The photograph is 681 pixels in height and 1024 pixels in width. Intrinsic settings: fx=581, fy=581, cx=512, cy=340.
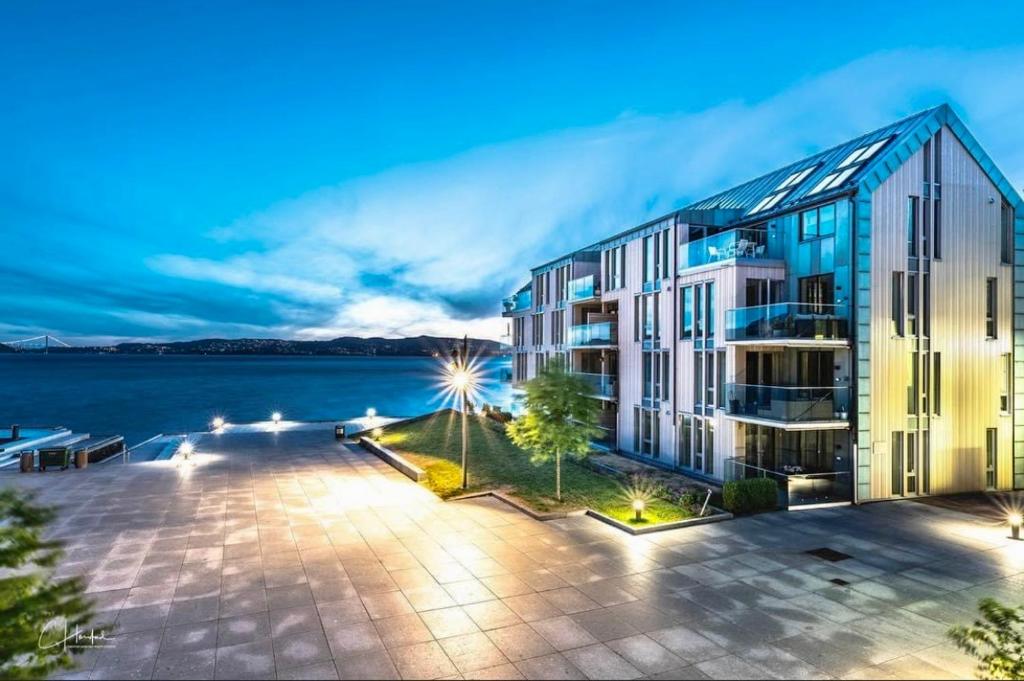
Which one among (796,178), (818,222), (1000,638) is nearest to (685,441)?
(818,222)

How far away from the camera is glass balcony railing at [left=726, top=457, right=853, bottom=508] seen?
18594 millimetres

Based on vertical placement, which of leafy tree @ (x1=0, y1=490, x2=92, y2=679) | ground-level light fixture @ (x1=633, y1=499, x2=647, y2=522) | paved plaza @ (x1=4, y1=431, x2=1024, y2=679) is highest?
leafy tree @ (x1=0, y1=490, x2=92, y2=679)

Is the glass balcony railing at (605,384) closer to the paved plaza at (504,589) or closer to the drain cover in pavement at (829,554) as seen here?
the paved plaza at (504,589)

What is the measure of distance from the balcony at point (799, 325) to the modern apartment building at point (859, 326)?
50mm

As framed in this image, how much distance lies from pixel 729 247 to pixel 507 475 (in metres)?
12.5

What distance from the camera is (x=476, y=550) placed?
14.6m

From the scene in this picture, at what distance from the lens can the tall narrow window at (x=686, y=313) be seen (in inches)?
952

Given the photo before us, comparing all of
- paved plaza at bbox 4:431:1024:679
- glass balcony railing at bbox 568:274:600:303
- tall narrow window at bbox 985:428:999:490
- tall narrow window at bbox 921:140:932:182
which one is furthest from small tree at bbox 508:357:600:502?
tall narrow window at bbox 985:428:999:490

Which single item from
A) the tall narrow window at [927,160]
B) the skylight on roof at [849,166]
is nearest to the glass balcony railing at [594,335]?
the skylight on roof at [849,166]

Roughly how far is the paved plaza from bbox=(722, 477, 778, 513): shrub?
522 millimetres

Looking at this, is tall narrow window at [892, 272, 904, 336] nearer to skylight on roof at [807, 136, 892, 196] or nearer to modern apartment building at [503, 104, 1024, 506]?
modern apartment building at [503, 104, 1024, 506]

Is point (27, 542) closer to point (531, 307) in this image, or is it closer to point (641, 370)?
point (641, 370)

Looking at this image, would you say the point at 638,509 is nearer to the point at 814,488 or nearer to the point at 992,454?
the point at 814,488

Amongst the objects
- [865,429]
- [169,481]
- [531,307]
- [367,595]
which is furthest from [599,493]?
[531,307]
